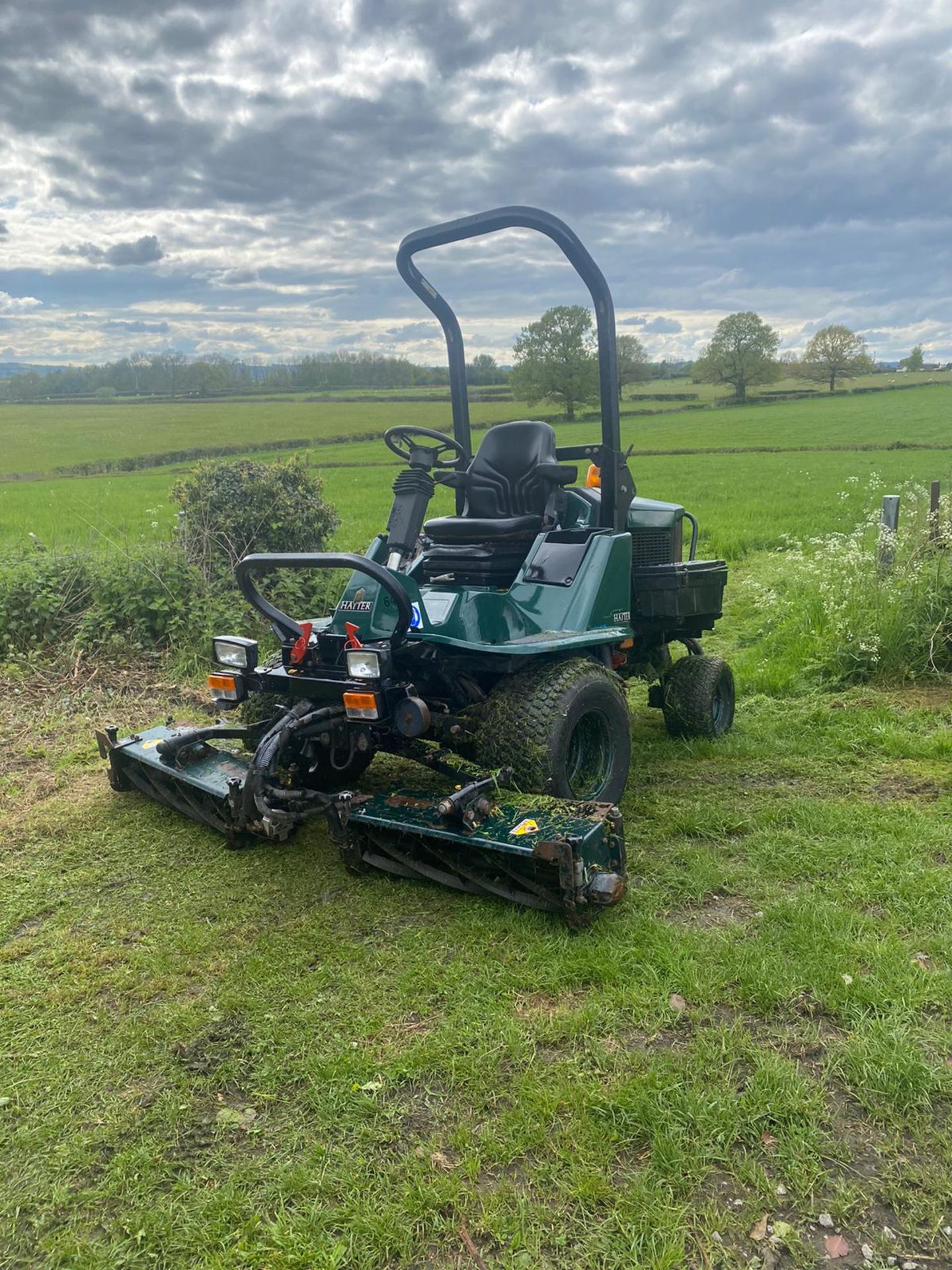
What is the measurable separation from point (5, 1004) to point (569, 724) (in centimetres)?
242

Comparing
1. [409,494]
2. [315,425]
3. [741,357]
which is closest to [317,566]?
[409,494]

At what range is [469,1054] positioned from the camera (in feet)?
8.92

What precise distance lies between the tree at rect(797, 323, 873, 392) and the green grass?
61.6 metres

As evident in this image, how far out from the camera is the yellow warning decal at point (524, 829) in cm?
339

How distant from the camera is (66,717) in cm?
630

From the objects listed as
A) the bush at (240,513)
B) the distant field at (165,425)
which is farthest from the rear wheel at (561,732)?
the distant field at (165,425)

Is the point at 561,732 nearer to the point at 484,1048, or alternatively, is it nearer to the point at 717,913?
the point at 717,913

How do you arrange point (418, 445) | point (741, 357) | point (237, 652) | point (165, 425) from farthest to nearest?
point (741, 357), point (165, 425), point (418, 445), point (237, 652)

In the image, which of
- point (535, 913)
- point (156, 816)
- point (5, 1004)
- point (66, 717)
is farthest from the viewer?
point (66, 717)

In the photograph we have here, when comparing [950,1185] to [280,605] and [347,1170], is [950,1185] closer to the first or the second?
[347,1170]

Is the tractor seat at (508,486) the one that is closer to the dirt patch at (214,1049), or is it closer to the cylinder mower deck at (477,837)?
the cylinder mower deck at (477,837)

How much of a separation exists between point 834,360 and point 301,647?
6304cm

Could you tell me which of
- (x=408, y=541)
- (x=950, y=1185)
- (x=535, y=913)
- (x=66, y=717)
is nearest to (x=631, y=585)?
(x=408, y=541)

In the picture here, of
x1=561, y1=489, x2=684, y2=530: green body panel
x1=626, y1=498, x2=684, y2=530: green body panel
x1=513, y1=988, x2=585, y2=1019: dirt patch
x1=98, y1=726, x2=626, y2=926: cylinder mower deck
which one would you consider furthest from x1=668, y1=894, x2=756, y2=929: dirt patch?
x1=626, y1=498, x2=684, y2=530: green body panel
